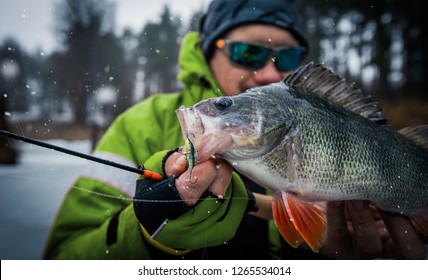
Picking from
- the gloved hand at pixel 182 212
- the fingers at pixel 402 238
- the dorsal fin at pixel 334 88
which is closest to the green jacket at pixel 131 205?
the gloved hand at pixel 182 212

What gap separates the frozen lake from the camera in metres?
0.61

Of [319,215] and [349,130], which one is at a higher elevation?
[349,130]

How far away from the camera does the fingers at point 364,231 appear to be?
23.7 inches

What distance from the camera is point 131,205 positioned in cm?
59

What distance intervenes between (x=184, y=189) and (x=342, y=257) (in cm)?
48

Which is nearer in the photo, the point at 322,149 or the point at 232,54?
the point at 322,149

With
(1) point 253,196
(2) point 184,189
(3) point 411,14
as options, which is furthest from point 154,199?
(3) point 411,14

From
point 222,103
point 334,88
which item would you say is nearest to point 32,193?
point 222,103

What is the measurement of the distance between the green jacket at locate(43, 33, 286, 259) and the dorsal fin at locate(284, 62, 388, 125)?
14cm

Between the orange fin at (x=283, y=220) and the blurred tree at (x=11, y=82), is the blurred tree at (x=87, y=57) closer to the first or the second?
the blurred tree at (x=11, y=82)
